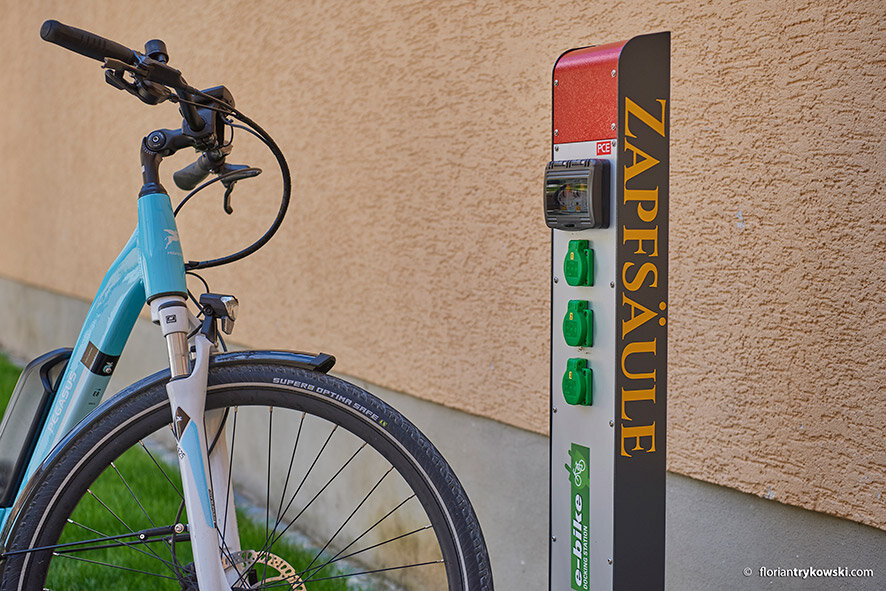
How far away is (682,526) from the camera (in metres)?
2.23

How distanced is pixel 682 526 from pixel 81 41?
163cm

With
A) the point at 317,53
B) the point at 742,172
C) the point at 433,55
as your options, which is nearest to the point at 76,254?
the point at 317,53

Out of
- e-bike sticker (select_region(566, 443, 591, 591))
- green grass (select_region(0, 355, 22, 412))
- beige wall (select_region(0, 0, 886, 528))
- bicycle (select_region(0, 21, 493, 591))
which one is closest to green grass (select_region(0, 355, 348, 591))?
bicycle (select_region(0, 21, 493, 591))

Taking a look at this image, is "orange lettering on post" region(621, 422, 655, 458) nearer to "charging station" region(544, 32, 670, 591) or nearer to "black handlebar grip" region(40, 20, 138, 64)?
"charging station" region(544, 32, 670, 591)

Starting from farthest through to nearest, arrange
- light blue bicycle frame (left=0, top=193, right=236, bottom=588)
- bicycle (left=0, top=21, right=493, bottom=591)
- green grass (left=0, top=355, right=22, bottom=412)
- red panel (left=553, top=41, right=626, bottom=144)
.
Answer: green grass (left=0, top=355, right=22, bottom=412), light blue bicycle frame (left=0, top=193, right=236, bottom=588), bicycle (left=0, top=21, right=493, bottom=591), red panel (left=553, top=41, right=626, bottom=144)

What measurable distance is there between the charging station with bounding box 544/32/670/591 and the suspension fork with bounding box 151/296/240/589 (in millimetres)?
634

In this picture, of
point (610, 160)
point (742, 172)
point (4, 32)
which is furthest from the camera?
point (4, 32)

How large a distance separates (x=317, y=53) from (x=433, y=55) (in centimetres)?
74

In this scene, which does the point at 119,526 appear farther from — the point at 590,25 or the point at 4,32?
the point at 4,32

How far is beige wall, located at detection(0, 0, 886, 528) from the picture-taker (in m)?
1.86

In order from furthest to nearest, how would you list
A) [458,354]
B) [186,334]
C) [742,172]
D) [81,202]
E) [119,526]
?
[81,202], [119,526], [458,354], [742,172], [186,334]

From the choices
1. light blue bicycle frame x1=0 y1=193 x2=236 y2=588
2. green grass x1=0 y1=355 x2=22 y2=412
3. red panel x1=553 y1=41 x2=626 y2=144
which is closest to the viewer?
red panel x1=553 y1=41 x2=626 y2=144

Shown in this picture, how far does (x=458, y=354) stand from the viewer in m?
2.90

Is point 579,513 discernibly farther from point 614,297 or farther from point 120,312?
point 120,312
